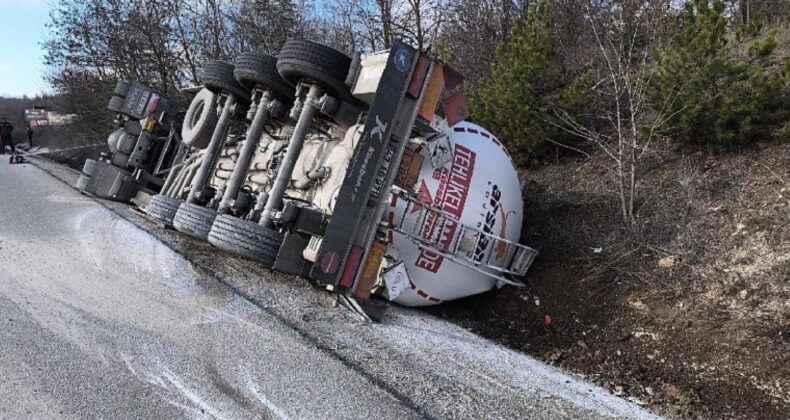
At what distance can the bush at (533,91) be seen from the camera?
25.6ft

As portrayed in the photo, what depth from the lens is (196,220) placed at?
17.6ft

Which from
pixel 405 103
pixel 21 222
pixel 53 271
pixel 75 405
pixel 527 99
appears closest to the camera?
pixel 75 405

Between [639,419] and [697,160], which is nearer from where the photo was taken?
[639,419]

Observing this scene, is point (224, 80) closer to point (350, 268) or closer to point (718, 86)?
point (350, 268)

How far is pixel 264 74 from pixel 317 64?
3.09ft

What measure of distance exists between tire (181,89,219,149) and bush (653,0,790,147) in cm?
499

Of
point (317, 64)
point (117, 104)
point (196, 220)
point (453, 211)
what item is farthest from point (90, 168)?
point (453, 211)

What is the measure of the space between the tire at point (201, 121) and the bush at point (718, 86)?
499 cm

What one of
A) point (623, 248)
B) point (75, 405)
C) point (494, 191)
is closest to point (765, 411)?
point (623, 248)

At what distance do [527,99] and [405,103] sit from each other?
3.94 metres

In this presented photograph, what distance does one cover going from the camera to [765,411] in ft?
10.7

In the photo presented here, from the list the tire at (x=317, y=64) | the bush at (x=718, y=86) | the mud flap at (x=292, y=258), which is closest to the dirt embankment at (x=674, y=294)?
the bush at (x=718, y=86)

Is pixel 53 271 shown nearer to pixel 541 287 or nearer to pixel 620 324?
pixel 541 287

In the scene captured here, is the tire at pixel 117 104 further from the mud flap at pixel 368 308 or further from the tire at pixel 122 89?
the mud flap at pixel 368 308
